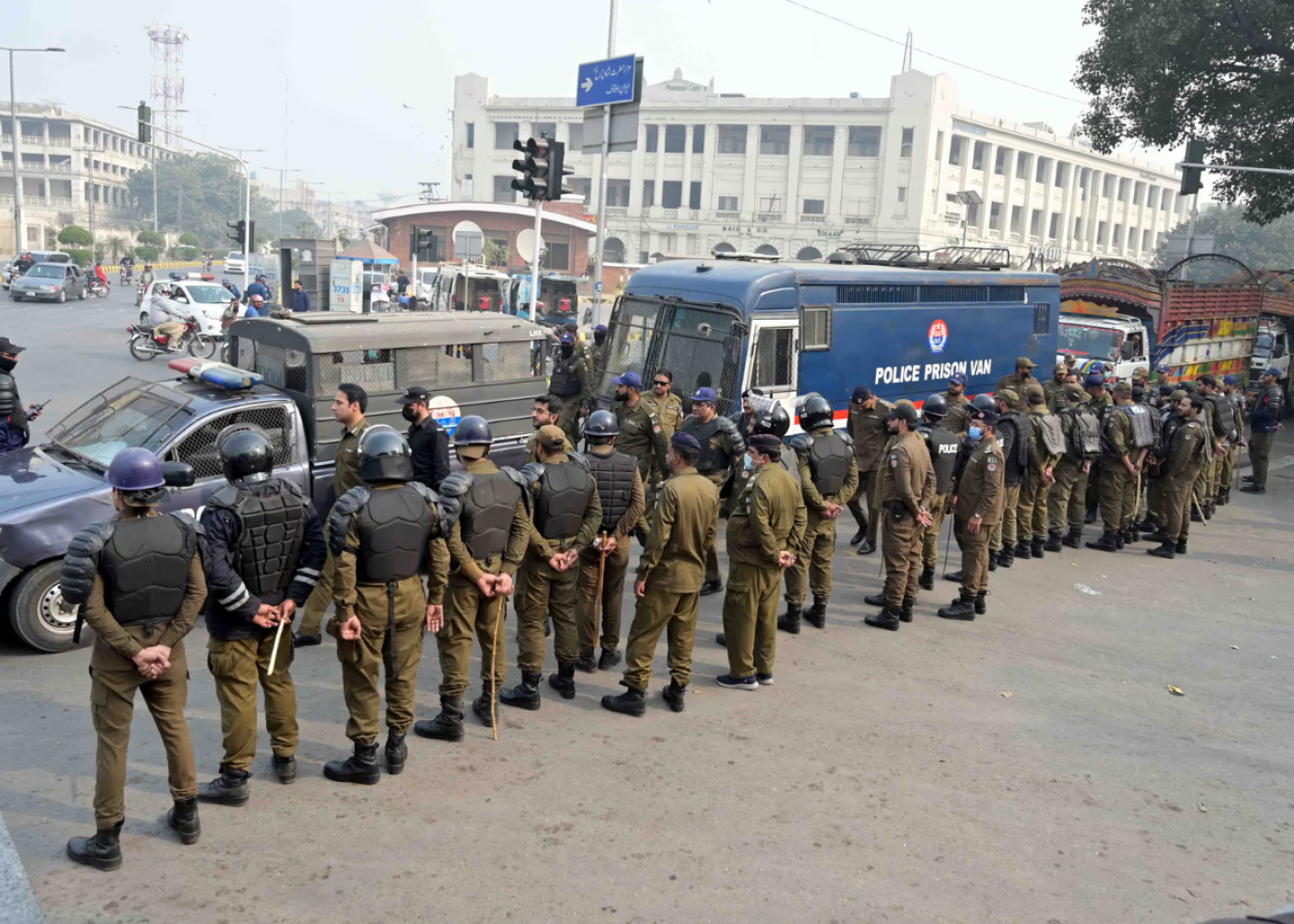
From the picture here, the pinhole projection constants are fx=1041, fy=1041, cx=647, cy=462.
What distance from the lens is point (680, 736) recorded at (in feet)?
20.0

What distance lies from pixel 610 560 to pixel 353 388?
2.30m

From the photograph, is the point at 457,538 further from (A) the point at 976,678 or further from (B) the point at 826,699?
(A) the point at 976,678

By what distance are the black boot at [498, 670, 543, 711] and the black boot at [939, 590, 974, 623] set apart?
395cm

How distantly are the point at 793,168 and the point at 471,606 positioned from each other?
58.6 meters

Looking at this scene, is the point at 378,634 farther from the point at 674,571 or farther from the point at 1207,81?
the point at 1207,81

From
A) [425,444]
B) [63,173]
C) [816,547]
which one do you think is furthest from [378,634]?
[63,173]

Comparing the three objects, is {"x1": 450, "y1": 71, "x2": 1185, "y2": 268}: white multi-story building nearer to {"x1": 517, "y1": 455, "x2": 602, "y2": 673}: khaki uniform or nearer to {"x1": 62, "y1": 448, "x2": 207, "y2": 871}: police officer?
{"x1": 517, "y1": 455, "x2": 602, "y2": 673}: khaki uniform

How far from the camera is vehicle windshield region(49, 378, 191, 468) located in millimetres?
7316

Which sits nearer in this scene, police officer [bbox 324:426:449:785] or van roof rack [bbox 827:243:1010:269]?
police officer [bbox 324:426:449:785]

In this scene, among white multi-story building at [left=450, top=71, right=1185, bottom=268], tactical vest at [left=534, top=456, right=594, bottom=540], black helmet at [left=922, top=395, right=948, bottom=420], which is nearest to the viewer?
tactical vest at [left=534, top=456, right=594, bottom=540]

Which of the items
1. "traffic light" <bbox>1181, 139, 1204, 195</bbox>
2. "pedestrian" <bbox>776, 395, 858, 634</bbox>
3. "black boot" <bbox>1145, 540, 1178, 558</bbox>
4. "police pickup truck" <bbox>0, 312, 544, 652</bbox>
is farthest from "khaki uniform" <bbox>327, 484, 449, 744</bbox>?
"traffic light" <bbox>1181, 139, 1204, 195</bbox>

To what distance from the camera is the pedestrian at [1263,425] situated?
14.1 metres

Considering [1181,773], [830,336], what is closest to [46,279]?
[830,336]

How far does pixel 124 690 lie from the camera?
4.41 meters
